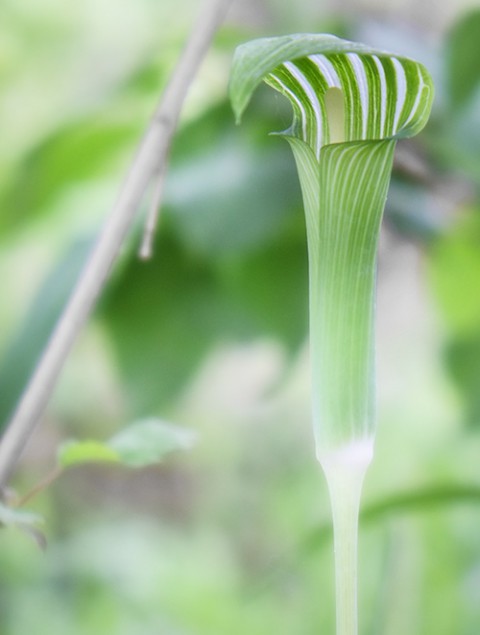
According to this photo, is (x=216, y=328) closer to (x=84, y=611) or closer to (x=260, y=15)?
(x=84, y=611)

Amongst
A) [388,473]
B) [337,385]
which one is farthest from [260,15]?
[337,385]

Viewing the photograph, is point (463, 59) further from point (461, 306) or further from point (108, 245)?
point (108, 245)

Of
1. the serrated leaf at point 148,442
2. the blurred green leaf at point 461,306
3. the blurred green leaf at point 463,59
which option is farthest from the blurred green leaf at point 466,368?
the serrated leaf at point 148,442

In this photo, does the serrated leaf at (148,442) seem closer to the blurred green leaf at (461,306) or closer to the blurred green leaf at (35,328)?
the blurred green leaf at (35,328)

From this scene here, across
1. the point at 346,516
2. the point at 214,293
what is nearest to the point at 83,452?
the point at 346,516

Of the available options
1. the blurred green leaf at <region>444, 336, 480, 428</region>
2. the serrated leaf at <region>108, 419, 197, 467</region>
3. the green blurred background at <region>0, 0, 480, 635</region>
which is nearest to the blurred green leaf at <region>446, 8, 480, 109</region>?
the green blurred background at <region>0, 0, 480, 635</region>
